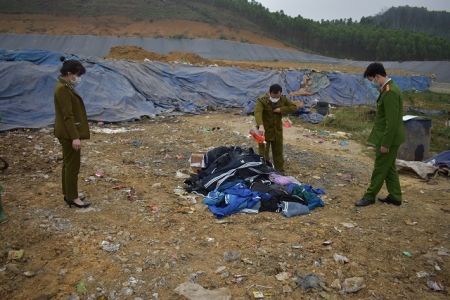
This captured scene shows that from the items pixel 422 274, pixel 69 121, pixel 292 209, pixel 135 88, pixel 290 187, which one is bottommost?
pixel 422 274

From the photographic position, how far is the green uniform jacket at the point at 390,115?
382cm

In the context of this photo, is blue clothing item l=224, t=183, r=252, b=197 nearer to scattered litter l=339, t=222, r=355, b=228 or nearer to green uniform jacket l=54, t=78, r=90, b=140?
scattered litter l=339, t=222, r=355, b=228

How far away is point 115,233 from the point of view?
3.41m

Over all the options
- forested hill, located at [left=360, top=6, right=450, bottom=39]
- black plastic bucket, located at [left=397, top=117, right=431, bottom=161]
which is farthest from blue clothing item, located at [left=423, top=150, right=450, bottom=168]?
forested hill, located at [left=360, top=6, right=450, bottom=39]

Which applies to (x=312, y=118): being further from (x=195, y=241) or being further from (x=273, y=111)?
(x=195, y=241)

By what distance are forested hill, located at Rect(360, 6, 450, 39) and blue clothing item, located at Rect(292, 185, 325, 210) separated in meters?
70.5

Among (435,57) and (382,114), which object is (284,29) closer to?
(435,57)

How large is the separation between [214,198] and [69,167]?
5.42ft

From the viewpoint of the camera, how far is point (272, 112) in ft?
16.6

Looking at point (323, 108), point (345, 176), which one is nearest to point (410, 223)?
Result: point (345, 176)

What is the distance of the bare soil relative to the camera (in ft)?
8.86

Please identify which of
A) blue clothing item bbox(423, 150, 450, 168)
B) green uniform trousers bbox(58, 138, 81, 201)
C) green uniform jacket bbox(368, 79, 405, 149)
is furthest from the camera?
blue clothing item bbox(423, 150, 450, 168)

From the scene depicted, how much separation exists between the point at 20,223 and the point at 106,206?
2.85ft

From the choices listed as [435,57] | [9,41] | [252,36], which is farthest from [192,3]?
[435,57]
